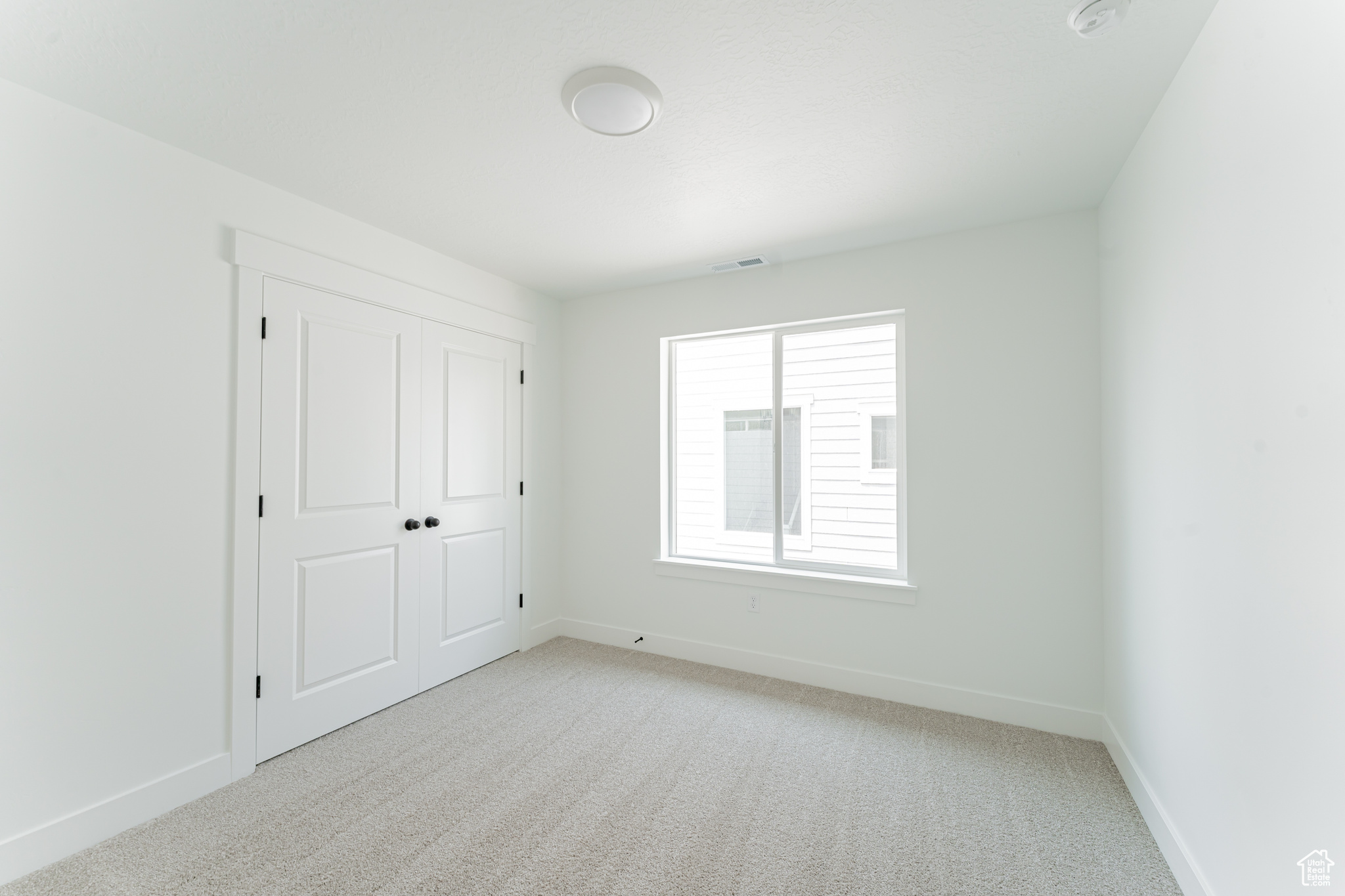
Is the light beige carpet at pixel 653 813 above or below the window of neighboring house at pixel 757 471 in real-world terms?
below

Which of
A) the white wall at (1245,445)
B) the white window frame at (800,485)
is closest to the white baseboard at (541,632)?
the white window frame at (800,485)

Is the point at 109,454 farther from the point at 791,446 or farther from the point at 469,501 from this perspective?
the point at 791,446

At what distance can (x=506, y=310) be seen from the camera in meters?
3.80

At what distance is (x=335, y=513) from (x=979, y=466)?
3.29 meters

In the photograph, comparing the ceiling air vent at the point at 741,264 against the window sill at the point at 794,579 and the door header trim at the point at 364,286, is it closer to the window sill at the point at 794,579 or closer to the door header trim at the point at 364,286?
the door header trim at the point at 364,286

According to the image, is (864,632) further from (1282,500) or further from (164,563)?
(164,563)

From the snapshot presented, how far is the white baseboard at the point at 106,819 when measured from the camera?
1781 mm

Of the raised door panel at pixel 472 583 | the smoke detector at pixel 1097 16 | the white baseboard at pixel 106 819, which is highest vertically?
the smoke detector at pixel 1097 16

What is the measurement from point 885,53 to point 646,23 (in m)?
0.72

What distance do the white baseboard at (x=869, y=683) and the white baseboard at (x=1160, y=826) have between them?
0.72 feet

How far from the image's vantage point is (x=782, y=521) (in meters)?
3.57

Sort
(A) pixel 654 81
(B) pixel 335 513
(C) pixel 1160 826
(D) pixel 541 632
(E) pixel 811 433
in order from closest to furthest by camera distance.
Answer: (A) pixel 654 81
(C) pixel 1160 826
(B) pixel 335 513
(E) pixel 811 433
(D) pixel 541 632

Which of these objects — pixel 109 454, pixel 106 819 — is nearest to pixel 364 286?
pixel 109 454

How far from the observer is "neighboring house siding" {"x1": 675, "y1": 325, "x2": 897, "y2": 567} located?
3.28m
